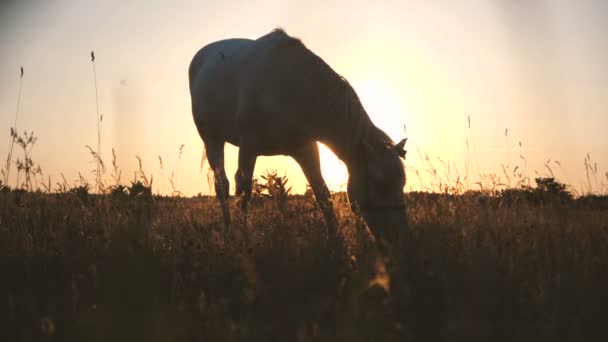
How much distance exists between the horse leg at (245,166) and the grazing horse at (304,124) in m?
0.01

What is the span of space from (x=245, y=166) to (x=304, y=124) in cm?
104

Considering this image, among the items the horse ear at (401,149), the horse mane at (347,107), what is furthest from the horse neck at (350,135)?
the horse ear at (401,149)

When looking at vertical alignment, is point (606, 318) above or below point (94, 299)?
below

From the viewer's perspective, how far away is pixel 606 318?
7.68 ft

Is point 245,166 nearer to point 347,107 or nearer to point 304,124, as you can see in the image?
point 304,124

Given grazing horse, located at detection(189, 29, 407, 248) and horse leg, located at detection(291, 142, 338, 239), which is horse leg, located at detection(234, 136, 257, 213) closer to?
grazing horse, located at detection(189, 29, 407, 248)

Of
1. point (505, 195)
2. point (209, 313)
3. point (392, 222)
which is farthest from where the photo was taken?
point (505, 195)

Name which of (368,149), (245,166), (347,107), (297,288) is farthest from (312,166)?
(297,288)

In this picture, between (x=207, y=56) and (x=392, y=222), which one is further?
(x=207, y=56)

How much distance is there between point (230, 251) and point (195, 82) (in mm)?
5592

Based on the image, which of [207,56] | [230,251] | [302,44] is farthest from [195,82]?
[230,251]

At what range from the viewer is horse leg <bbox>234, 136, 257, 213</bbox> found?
6.37m

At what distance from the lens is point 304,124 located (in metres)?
5.80

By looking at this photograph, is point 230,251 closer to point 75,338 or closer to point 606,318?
point 75,338
